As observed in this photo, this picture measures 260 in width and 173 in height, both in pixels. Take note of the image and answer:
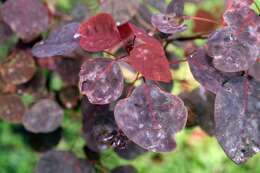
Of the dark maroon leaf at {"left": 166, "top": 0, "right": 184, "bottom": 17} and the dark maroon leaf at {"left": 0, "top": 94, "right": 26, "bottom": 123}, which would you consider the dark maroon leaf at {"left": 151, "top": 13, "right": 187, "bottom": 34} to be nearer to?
the dark maroon leaf at {"left": 166, "top": 0, "right": 184, "bottom": 17}

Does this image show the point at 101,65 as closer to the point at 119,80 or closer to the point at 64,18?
the point at 119,80

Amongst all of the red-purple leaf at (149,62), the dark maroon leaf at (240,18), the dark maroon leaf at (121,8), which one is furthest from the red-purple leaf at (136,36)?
the dark maroon leaf at (121,8)

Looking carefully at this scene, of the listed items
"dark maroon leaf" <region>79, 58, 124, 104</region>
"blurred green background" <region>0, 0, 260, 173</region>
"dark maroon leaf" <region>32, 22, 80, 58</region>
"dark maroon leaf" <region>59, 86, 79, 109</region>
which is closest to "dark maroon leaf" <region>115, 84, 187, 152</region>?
"dark maroon leaf" <region>79, 58, 124, 104</region>

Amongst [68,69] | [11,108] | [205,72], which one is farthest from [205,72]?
[11,108]

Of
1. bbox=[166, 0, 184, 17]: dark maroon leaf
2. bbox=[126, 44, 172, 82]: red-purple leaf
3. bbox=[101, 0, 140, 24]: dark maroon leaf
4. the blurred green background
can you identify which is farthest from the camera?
the blurred green background

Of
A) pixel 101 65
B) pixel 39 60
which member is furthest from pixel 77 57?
pixel 101 65

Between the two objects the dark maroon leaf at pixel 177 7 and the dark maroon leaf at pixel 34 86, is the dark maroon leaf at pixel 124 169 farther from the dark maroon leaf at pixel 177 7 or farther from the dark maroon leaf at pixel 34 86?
the dark maroon leaf at pixel 177 7
